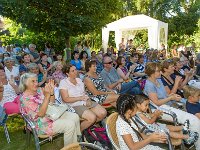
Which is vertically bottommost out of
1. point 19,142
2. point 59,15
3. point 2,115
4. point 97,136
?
point 19,142

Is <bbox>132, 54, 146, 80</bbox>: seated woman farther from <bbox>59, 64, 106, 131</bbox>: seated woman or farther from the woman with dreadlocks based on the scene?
the woman with dreadlocks

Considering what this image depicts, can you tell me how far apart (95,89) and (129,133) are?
2582mm

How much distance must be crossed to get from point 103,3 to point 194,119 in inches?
391

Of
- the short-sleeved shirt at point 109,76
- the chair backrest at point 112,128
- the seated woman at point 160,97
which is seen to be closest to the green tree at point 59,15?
the short-sleeved shirt at point 109,76

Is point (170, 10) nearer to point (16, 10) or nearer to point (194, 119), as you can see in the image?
point (16, 10)

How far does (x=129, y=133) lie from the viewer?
9.77 feet

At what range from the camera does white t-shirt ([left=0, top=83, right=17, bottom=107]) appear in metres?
5.42

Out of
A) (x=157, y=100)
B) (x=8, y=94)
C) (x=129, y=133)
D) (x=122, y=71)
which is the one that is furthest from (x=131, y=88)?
(x=129, y=133)

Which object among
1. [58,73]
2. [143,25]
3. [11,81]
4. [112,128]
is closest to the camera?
[112,128]

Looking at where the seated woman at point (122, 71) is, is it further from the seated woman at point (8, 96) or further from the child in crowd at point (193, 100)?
the child in crowd at point (193, 100)

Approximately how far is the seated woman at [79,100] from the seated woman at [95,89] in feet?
1.07

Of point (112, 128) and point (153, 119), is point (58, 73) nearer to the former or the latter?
point (153, 119)

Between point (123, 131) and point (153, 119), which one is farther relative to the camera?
point (153, 119)

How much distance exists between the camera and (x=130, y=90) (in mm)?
6023
